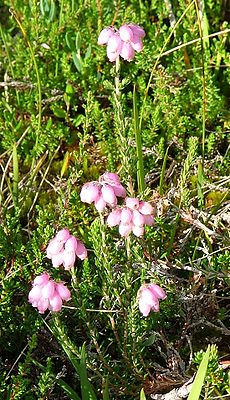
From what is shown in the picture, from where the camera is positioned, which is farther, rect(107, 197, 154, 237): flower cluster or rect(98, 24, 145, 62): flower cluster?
rect(98, 24, 145, 62): flower cluster

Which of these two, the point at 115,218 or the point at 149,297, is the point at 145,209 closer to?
the point at 115,218

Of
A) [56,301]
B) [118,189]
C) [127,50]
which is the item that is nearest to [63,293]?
[56,301]

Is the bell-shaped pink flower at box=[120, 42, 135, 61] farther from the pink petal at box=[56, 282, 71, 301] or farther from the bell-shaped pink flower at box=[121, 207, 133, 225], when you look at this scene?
the pink petal at box=[56, 282, 71, 301]

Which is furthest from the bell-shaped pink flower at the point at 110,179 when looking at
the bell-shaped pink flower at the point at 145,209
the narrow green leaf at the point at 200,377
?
the narrow green leaf at the point at 200,377

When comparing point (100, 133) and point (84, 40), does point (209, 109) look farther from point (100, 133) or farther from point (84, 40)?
point (84, 40)

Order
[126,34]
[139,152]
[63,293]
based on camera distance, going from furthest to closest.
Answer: [139,152], [126,34], [63,293]

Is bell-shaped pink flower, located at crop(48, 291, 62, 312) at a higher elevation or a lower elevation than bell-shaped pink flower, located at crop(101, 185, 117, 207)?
lower

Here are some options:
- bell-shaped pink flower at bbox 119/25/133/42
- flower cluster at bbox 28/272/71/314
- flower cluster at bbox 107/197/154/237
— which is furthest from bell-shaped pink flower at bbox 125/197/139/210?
bell-shaped pink flower at bbox 119/25/133/42
